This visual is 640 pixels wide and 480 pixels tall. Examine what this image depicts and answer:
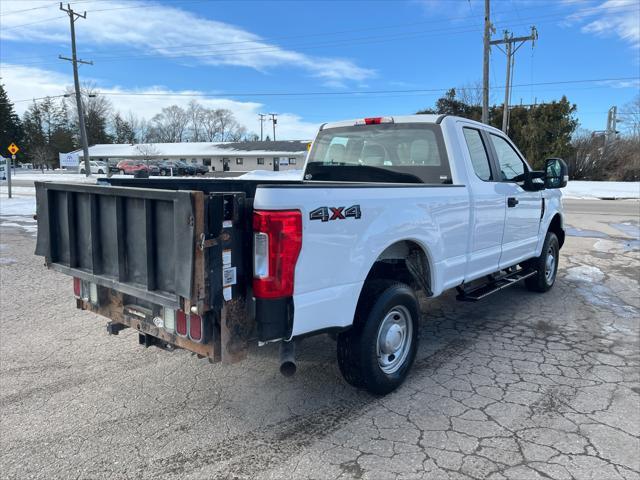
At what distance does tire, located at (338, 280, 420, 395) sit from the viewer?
11.2 feet

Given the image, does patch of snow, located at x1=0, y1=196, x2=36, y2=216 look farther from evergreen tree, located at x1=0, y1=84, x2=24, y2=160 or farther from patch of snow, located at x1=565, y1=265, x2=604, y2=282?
evergreen tree, located at x1=0, y1=84, x2=24, y2=160

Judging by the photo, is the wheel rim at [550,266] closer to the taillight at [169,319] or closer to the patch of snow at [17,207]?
the taillight at [169,319]

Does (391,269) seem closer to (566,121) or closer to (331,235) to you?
(331,235)

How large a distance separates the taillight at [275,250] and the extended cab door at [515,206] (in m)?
3.11

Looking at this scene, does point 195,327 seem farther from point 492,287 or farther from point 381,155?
point 492,287

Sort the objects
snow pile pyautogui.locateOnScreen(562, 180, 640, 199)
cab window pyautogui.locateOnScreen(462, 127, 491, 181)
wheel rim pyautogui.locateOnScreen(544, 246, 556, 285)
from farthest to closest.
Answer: snow pile pyautogui.locateOnScreen(562, 180, 640, 199), wheel rim pyautogui.locateOnScreen(544, 246, 556, 285), cab window pyautogui.locateOnScreen(462, 127, 491, 181)

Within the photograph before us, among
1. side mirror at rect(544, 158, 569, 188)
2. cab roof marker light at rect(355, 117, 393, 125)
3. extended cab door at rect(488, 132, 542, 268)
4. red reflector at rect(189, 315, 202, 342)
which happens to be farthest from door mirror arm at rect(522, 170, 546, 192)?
red reflector at rect(189, 315, 202, 342)

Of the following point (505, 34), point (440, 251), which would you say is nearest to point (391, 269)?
point (440, 251)

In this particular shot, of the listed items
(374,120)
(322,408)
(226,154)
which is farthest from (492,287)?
(226,154)

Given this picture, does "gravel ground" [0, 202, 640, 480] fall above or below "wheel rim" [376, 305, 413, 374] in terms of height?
below

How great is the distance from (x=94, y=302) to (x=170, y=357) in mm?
1079

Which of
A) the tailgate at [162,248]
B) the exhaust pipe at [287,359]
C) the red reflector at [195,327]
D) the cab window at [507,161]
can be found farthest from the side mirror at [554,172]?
the red reflector at [195,327]

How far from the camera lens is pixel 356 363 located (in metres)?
3.43

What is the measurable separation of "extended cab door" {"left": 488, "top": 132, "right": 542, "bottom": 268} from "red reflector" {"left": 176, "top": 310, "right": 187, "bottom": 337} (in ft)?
11.7
